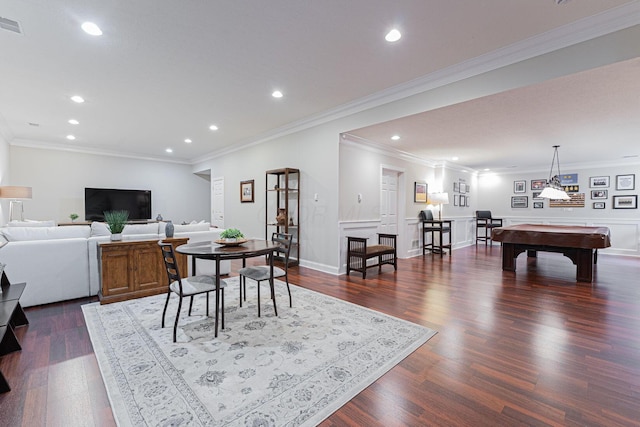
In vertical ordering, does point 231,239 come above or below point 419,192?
below

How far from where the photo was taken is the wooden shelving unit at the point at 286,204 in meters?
5.45

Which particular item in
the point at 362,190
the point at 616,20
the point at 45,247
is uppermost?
the point at 616,20

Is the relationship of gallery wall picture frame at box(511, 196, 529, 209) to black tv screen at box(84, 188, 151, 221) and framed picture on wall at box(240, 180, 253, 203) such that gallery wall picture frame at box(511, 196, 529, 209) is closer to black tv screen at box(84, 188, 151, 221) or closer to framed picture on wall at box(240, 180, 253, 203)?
framed picture on wall at box(240, 180, 253, 203)

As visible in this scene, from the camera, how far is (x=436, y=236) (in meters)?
7.79

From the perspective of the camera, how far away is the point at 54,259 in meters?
3.34

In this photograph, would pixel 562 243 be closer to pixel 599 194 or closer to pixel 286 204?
pixel 286 204

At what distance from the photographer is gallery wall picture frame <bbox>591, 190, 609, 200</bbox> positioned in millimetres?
7615

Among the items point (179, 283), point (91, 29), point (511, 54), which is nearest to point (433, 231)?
point (511, 54)

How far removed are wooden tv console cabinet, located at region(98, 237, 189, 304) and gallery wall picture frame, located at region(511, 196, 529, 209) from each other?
394 inches

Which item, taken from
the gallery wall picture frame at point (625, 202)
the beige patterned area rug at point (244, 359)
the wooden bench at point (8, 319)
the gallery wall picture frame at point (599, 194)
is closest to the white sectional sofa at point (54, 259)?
the beige patterned area rug at point (244, 359)

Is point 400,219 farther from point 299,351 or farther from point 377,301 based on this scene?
point 299,351

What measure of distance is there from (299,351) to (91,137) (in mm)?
7429

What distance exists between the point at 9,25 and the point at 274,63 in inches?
93.9

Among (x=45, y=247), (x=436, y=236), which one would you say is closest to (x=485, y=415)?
(x=45, y=247)
